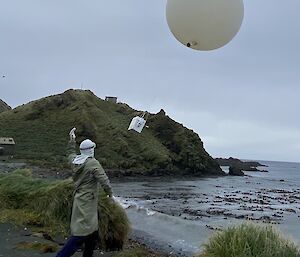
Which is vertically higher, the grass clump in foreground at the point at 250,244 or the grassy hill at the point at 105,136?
the grassy hill at the point at 105,136

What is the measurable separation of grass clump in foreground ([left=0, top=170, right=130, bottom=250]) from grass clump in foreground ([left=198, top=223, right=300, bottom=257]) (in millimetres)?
2178

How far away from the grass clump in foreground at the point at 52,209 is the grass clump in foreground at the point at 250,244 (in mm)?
2178

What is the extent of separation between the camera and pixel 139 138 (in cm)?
6938

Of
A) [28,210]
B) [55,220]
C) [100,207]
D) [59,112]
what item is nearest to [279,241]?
[100,207]

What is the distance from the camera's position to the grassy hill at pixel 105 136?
5957cm

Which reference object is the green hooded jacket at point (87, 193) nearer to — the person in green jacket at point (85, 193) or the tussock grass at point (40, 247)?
the person in green jacket at point (85, 193)

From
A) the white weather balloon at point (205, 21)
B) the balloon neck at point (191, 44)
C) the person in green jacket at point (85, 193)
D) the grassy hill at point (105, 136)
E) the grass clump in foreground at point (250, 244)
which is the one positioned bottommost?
the grass clump in foreground at point (250, 244)

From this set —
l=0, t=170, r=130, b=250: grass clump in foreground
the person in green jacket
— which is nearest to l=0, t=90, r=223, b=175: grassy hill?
l=0, t=170, r=130, b=250: grass clump in foreground

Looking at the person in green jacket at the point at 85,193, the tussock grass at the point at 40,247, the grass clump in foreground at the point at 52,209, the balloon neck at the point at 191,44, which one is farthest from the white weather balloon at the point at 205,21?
the grass clump in foreground at the point at 52,209

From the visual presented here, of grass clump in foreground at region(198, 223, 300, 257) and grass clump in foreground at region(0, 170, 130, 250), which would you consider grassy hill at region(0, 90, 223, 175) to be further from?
grass clump in foreground at region(198, 223, 300, 257)

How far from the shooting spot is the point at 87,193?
601 centimetres

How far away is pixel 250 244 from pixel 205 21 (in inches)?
144

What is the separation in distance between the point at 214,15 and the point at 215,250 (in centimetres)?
386

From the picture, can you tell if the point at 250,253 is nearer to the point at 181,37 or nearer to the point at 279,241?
the point at 279,241
